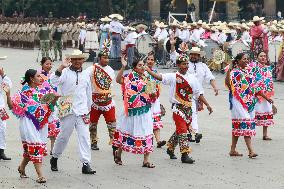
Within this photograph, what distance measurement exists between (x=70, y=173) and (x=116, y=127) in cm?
132

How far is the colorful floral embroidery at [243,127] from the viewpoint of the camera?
14.0m

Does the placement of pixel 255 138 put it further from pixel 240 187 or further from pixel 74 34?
pixel 74 34

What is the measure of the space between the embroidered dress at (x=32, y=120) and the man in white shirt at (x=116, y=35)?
71.7 ft

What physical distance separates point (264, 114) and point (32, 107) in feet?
17.5

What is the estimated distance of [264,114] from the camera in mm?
15992

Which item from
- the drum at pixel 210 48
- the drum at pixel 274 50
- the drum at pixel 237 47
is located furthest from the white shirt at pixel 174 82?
the drum at pixel 210 48

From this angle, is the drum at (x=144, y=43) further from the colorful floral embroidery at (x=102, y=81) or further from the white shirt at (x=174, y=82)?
the white shirt at (x=174, y=82)

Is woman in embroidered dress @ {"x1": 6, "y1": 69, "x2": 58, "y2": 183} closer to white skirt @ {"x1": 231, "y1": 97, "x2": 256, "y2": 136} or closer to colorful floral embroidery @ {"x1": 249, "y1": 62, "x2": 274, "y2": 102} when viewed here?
white skirt @ {"x1": 231, "y1": 97, "x2": 256, "y2": 136}

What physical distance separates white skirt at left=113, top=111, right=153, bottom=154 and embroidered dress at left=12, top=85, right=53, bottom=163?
1472 millimetres

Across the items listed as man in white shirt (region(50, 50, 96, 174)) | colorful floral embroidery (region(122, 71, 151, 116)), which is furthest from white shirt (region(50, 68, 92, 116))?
colorful floral embroidery (region(122, 71, 151, 116))

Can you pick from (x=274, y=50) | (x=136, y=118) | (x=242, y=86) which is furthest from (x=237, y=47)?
(x=136, y=118)

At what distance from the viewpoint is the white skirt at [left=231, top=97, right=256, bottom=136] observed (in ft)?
46.0

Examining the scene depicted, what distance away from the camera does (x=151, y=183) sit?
39.1 ft

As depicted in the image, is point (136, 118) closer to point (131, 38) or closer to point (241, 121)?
point (241, 121)
